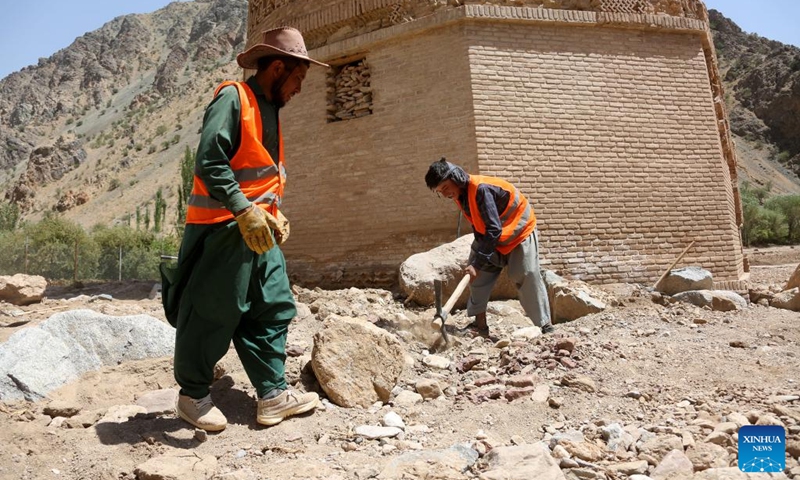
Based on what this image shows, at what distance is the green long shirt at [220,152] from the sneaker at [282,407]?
868 mm

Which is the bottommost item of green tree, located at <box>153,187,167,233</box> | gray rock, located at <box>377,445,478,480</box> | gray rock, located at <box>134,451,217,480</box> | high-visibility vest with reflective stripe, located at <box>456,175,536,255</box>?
gray rock, located at <box>377,445,478,480</box>

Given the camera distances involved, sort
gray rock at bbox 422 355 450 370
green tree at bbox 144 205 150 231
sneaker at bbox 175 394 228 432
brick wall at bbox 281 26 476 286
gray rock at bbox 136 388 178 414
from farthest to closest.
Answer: green tree at bbox 144 205 150 231 < brick wall at bbox 281 26 476 286 < gray rock at bbox 422 355 450 370 < gray rock at bbox 136 388 178 414 < sneaker at bbox 175 394 228 432

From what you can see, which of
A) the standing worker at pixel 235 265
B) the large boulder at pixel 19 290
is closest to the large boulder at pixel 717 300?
the standing worker at pixel 235 265

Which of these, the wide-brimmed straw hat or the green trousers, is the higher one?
the wide-brimmed straw hat

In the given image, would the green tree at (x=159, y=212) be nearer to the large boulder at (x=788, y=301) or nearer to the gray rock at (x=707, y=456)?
the large boulder at (x=788, y=301)

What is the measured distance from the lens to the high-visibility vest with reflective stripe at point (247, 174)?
9.55 feet

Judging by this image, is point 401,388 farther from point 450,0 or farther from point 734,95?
point 734,95

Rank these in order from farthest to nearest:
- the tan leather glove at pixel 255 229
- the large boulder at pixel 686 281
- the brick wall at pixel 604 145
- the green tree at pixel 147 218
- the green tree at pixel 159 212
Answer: the green tree at pixel 147 218 < the green tree at pixel 159 212 < the brick wall at pixel 604 145 < the large boulder at pixel 686 281 < the tan leather glove at pixel 255 229

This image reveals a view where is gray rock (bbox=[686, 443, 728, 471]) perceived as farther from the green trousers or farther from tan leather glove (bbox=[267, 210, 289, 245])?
tan leather glove (bbox=[267, 210, 289, 245])

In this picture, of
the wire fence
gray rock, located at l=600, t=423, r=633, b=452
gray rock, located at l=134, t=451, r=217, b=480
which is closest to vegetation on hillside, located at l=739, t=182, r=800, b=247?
the wire fence

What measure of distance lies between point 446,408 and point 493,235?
1974 mm

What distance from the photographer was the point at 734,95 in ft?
144

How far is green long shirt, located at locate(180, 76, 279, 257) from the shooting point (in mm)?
2756

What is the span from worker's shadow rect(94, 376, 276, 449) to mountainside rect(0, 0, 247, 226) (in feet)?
127
